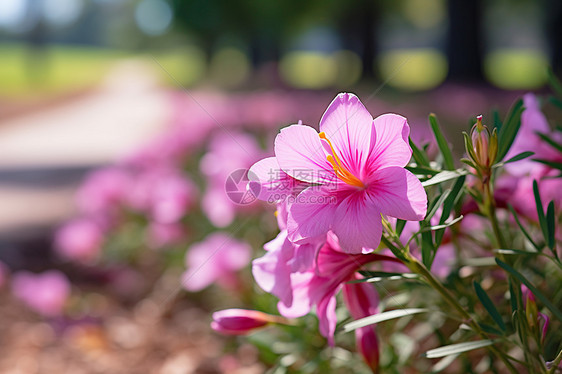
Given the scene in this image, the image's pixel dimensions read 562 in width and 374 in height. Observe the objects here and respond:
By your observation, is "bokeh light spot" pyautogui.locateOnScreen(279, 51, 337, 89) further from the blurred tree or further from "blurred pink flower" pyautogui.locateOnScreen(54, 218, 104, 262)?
"blurred pink flower" pyautogui.locateOnScreen(54, 218, 104, 262)

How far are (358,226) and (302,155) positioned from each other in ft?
0.42

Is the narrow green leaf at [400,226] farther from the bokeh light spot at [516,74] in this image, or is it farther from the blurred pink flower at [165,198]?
the blurred pink flower at [165,198]

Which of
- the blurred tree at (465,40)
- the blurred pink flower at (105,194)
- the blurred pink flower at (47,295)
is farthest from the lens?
the blurred tree at (465,40)

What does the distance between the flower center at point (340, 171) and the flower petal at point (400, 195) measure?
4 cm

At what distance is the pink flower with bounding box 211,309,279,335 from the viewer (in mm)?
1056

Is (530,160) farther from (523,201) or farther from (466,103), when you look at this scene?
(466,103)

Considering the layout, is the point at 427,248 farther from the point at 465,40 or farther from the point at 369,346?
the point at 465,40

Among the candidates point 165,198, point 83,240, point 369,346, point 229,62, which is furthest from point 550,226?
point 229,62

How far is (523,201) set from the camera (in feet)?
3.86

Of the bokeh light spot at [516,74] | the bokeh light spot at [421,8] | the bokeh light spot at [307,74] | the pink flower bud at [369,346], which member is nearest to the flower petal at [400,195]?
the pink flower bud at [369,346]

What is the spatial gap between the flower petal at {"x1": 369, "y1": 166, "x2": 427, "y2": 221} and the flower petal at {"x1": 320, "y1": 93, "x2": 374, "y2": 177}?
4 cm

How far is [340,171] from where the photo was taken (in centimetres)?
86

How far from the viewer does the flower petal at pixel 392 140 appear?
81 cm

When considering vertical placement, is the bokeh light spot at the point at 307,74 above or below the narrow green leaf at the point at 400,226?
above
